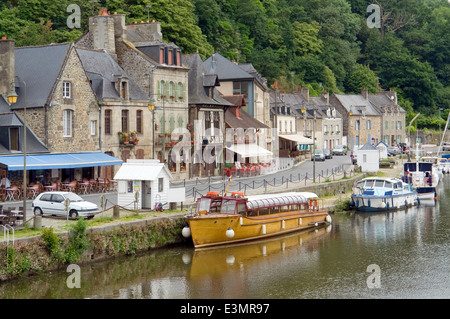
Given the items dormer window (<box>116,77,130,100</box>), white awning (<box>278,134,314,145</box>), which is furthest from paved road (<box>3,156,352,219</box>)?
white awning (<box>278,134,314,145</box>)

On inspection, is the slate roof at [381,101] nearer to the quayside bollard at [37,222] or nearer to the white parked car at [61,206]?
the white parked car at [61,206]

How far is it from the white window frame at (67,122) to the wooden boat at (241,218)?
11752 mm

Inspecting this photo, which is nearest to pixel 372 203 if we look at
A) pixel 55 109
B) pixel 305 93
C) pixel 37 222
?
pixel 55 109

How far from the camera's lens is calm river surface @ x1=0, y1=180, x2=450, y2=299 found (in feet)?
75.4

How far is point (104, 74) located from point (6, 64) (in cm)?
653

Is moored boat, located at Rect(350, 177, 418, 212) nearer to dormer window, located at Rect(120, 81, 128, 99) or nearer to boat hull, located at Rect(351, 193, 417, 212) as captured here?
boat hull, located at Rect(351, 193, 417, 212)

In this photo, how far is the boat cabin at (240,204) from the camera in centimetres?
3045

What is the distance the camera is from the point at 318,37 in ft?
356

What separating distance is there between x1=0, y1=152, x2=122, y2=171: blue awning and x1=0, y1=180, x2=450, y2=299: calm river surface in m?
9.87

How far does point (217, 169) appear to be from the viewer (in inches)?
Answer: 2026
